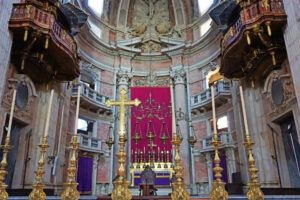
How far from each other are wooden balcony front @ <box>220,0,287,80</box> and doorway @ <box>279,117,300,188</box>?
86.5 inches

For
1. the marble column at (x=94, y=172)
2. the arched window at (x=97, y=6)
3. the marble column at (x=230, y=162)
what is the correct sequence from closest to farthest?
1. the marble column at (x=230, y=162)
2. the marble column at (x=94, y=172)
3. the arched window at (x=97, y=6)

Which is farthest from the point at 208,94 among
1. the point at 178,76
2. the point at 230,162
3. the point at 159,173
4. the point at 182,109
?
the point at 159,173

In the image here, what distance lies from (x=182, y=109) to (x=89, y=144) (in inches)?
264

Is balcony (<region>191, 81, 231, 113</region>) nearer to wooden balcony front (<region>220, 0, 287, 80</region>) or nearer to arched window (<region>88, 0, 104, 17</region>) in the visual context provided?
wooden balcony front (<region>220, 0, 287, 80</region>)

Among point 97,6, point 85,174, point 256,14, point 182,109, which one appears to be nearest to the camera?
point 256,14

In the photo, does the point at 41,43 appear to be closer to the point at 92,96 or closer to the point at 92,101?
the point at 92,101

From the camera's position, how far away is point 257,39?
8531mm

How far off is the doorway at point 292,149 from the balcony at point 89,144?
10351 mm

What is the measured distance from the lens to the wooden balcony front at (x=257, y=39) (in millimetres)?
7734

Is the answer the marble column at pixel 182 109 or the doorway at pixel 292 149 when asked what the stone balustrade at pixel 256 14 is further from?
the marble column at pixel 182 109

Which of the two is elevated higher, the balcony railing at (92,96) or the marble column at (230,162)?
the balcony railing at (92,96)

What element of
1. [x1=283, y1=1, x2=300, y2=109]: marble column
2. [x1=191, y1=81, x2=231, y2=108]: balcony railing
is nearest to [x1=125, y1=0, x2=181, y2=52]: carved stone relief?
[x1=191, y1=81, x2=231, y2=108]: balcony railing

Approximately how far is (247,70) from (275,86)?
1.41 metres

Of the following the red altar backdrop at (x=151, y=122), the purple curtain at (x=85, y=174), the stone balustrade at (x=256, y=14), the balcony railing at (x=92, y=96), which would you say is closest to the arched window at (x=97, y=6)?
the red altar backdrop at (x=151, y=122)
